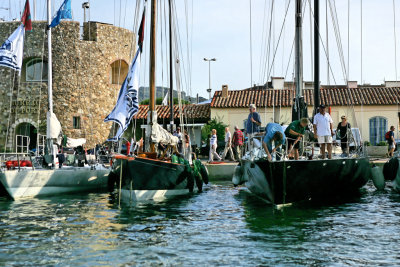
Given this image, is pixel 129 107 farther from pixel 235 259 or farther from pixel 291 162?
pixel 235 259

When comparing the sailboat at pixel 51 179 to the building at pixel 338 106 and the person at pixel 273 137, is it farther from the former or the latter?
the building at pixel 338 106

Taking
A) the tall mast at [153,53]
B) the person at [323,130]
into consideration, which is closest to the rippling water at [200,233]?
the person at [323,130]

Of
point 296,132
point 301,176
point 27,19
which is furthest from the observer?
point 27,19

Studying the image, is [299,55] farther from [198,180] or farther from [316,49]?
[198,180]

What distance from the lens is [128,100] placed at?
58.2 ft

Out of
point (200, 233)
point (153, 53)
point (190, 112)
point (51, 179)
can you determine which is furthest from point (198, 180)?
point (190, 112)

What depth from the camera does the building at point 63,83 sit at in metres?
34.9

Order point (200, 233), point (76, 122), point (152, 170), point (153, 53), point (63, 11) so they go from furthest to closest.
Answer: point (76, 122) < point (63, 11) < point (153, 53) < point (152, 170) < point (200, 233)

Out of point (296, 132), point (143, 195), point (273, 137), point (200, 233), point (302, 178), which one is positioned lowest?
point (200, 233)

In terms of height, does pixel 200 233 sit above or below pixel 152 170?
below

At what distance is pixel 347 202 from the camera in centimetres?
1560

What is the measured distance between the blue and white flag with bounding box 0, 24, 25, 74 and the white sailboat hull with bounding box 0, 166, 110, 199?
417cm

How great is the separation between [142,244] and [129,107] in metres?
8.13

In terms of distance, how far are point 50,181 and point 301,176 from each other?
27.2ft
